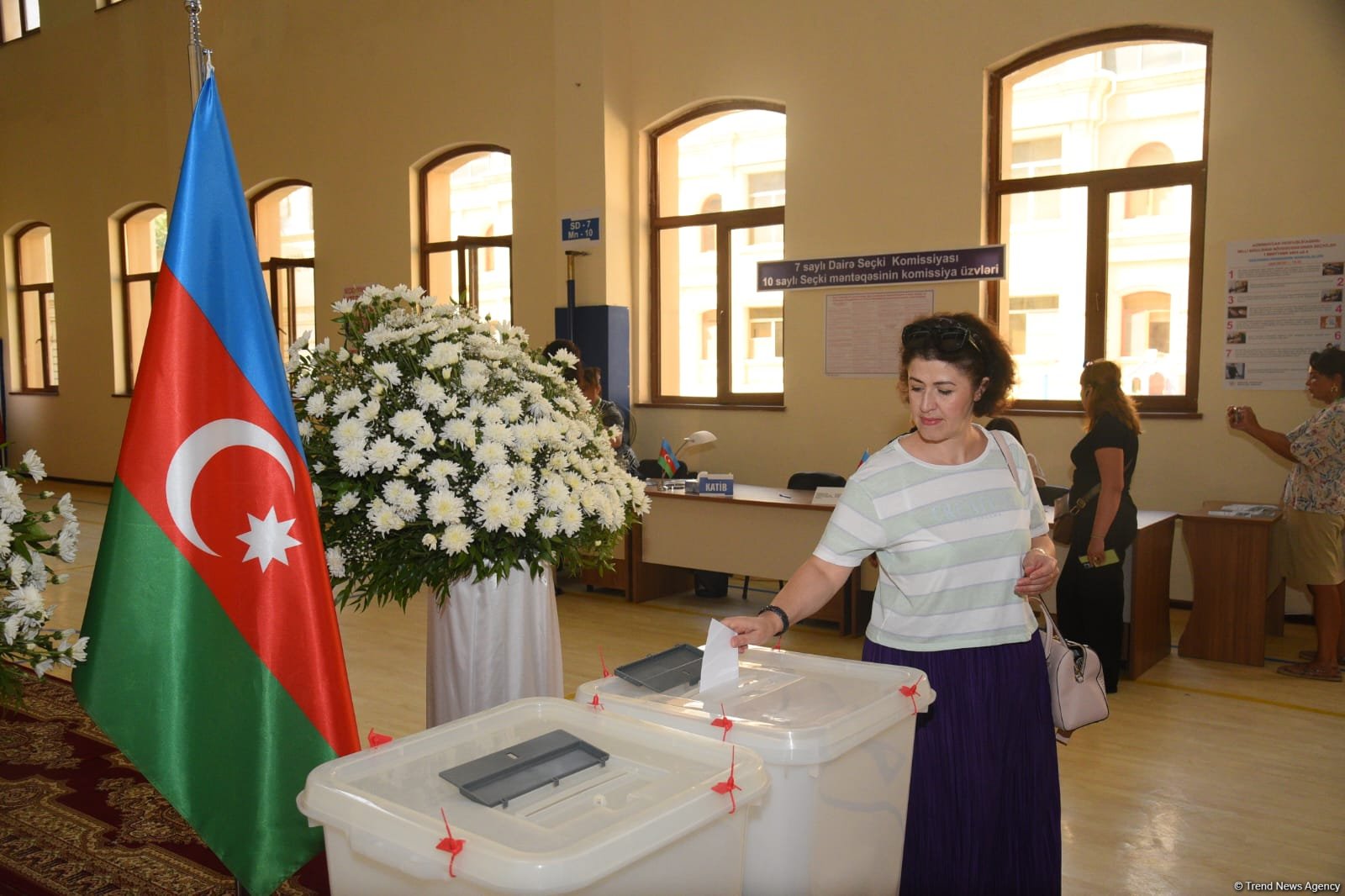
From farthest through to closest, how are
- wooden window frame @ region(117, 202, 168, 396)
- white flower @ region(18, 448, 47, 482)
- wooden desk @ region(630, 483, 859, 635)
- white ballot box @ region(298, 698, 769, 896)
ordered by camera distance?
1. wooden window frame @ region(117, 202, 168, 396)
2. wooden desk @ region(630, 483, 859, 635)
3. white flower @ region(18, 448, 47, 482)
4. white ballot box @ region(298, 698, 769, 896)

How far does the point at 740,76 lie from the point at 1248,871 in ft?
20.5

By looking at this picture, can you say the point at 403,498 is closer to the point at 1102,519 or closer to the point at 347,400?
the point at 347,400

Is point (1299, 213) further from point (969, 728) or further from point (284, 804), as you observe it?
point (284, 804)

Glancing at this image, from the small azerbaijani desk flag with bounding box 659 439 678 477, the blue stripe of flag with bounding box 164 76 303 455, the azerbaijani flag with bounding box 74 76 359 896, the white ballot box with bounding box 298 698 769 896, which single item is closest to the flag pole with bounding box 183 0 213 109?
the blue stripe of flag with bounding box 164 76 303 455

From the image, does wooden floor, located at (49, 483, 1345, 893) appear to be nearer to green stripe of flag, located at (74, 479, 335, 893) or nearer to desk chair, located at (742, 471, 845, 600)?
desk chair, located at (742, 471, 845, 600)

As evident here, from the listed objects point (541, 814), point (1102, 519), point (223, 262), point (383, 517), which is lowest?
point (1102, 519)

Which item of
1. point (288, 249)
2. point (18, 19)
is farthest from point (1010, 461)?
point (18, 19)

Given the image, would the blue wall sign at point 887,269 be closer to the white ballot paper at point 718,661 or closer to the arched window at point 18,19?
the white ballot paper at point 718,661

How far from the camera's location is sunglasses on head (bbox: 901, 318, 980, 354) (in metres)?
1.97

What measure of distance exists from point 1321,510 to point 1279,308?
1.56m

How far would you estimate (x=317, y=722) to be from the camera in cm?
183

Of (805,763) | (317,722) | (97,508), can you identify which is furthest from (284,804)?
(97,508)

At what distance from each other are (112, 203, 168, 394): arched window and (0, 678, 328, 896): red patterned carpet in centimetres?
931

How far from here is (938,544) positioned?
6.47 ft
